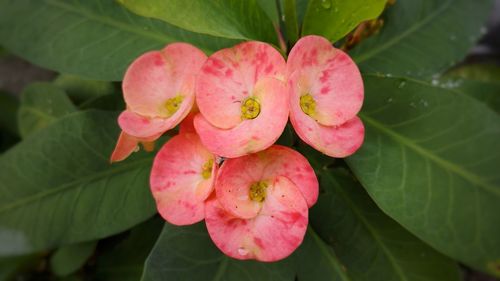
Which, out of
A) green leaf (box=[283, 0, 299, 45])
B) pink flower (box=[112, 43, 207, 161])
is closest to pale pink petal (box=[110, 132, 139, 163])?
pink flower (box=[112, 43, 207, 161])

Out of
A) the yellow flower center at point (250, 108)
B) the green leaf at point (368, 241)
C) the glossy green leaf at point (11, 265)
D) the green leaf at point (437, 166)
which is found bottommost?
the glossy green leaf at point (11, 265)

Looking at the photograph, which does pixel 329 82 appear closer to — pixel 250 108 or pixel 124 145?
pixel 250 108

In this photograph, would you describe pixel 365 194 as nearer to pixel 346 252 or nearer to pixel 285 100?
pixel 346 252

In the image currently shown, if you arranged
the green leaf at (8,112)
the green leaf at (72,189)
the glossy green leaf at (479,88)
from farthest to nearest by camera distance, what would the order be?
the green leaf at (8,112), the glossy green leaf at (479,88), the green leaf at (72,189)

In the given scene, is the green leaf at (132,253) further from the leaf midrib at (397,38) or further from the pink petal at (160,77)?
the leaf midrib at (397,38)

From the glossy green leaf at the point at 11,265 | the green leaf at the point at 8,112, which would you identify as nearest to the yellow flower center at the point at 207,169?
the glossy green leaf at the point at 11,265

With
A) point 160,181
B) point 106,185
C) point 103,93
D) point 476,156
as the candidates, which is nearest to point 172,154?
point 160,181
